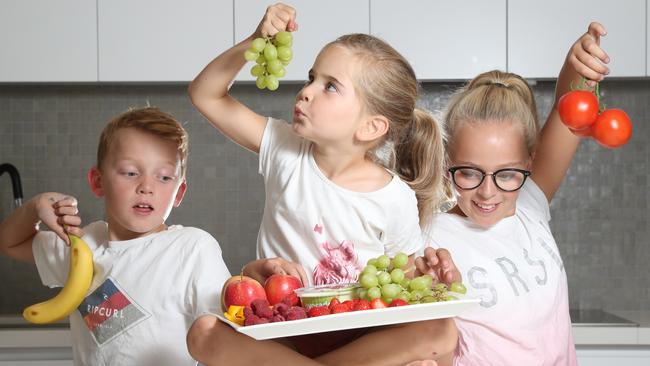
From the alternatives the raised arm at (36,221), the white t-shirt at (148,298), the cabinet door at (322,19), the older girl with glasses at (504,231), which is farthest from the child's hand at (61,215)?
the cabinet door at (322,19)

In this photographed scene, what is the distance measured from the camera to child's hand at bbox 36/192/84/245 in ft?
4.99

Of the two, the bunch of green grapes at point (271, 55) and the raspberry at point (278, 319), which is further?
the bunch of green grapes at point (271, 55)

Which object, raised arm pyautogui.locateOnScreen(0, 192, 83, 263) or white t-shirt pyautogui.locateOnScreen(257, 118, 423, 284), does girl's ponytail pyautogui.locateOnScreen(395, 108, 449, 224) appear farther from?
raised arm pyautogui.locateOnScreen(0, 192, 83, 263)

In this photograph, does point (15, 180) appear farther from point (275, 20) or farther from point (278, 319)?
point (278, 319)

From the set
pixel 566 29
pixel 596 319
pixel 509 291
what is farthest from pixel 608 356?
pixel 509 291

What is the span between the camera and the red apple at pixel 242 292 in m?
1.29

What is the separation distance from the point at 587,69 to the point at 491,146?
0.24m

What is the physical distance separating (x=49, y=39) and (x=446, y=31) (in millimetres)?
1318

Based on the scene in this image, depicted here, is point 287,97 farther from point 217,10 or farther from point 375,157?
point 375,157

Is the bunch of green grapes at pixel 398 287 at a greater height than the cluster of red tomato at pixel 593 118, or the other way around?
the cluster of red tomato at pixel 593 118

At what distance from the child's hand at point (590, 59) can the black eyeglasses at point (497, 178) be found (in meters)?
0.23

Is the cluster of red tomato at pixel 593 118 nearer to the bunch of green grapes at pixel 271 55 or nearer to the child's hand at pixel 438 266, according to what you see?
the child's hand at pixel 438 266

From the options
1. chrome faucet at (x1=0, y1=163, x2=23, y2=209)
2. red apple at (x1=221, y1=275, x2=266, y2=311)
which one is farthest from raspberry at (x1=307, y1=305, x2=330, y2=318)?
chrome faucet at (x1=0, y1=163, x2=23, y2=209)

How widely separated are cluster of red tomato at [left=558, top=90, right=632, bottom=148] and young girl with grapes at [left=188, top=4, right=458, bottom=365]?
0.29 metres
